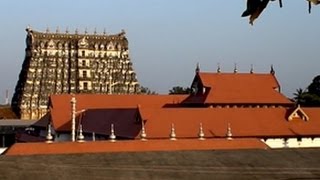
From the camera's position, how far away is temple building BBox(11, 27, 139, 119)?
5512 cm

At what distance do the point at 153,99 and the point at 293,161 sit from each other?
17.3 m

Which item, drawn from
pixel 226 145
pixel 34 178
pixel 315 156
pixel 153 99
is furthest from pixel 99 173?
pixel 153 99

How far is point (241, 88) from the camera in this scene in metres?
33.6

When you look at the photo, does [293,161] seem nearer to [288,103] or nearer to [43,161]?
[43,161]

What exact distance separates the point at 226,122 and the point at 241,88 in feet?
21.3

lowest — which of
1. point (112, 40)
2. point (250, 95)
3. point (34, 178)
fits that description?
point (34, 178)

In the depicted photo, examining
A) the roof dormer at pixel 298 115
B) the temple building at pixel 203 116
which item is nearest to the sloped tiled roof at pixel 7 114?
the temple building at pixel 203 116

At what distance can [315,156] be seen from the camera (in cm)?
2219

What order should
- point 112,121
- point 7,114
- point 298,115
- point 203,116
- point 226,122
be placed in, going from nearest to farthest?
point 226,122 < point 203,116 < point 298,115 < point 112,121 < point 7,114

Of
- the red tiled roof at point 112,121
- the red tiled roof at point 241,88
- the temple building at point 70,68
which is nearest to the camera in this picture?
the red tiled roof at point 112,121

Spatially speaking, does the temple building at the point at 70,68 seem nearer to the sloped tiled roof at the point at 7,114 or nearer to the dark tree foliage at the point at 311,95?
the sloped tiled roof at the point at 7,114

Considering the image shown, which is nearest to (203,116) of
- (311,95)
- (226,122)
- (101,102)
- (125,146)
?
(226,122)

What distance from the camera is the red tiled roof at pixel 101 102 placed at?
3634 centimetres

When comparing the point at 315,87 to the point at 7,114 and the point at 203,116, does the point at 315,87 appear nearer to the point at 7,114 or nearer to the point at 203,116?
the point at 203,116
